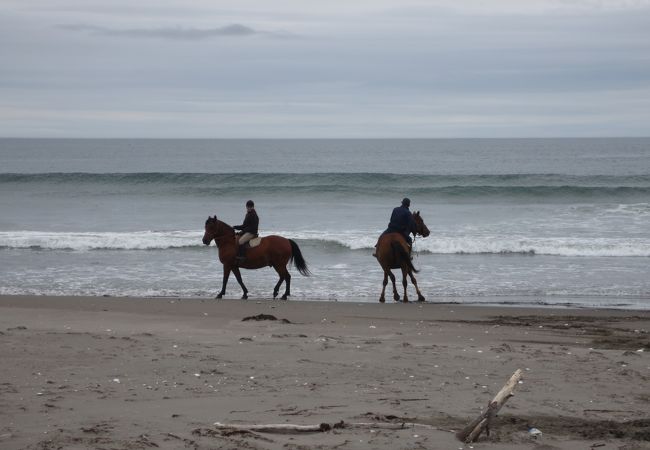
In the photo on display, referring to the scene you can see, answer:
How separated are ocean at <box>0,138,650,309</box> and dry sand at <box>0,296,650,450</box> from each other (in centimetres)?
500

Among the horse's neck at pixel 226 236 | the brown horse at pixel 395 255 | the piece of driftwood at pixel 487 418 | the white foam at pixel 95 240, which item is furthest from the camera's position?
the white foam at pixel 95 240

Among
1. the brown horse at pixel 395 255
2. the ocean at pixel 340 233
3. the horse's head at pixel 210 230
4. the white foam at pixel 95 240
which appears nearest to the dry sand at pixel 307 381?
the brown horse at pixel 395 255

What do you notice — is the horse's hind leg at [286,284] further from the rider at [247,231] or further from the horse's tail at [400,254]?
the horse's tail at [400,254]

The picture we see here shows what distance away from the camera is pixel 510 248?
76.0 ft

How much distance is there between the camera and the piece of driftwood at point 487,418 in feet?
20.2

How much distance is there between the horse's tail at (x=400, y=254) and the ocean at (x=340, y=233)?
86cm

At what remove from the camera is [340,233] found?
26812 millimetres

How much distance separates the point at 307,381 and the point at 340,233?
61.4ft

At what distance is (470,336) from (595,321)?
2862 mm

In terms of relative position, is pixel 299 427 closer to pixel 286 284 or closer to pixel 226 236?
pixel 286 284

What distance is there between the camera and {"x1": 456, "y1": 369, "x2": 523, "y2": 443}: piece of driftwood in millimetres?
6160

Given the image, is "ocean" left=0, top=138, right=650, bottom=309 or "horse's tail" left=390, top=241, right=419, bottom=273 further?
"ocean" left=0, top=138, right=650, bottom=309

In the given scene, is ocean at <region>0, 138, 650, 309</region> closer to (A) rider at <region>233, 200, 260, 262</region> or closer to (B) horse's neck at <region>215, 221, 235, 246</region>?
(A) rider at <region>233, 200, 260, 262</region>

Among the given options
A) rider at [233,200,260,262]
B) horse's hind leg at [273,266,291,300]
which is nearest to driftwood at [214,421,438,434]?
horse's hind leg at [273,266,291,300]
